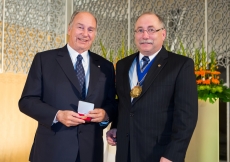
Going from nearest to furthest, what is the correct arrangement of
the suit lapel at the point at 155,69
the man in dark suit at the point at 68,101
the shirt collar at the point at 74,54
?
1. the suit lapel at the point at 155,69
2. the man in dark suit at the point at 68,101
3. the shirt collar at the point at 74,54

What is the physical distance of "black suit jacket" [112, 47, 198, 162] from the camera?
6.13 feet

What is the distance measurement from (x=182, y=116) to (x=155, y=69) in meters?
0.33

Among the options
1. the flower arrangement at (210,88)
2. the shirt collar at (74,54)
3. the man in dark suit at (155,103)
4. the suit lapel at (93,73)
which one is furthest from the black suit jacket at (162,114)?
the flower arrangement at (210,88)

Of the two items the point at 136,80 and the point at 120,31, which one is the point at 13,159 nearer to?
the point at 120,31

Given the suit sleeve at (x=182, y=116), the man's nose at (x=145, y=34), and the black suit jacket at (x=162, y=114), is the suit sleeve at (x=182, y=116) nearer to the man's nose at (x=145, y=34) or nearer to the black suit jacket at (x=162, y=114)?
the black suit jacket at (x=162, y=114)

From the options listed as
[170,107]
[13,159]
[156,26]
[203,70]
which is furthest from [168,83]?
[13,159]

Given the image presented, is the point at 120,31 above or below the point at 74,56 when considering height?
above

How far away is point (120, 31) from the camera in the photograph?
6.41 m

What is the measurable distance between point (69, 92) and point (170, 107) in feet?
2.09

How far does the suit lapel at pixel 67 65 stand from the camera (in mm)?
2164

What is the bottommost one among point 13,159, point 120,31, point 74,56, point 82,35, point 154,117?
point 13,159

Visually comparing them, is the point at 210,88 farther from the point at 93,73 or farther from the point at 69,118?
the point at 69,118

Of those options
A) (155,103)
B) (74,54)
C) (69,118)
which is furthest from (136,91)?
(74,54)

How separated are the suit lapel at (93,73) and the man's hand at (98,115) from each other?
0.43ft
